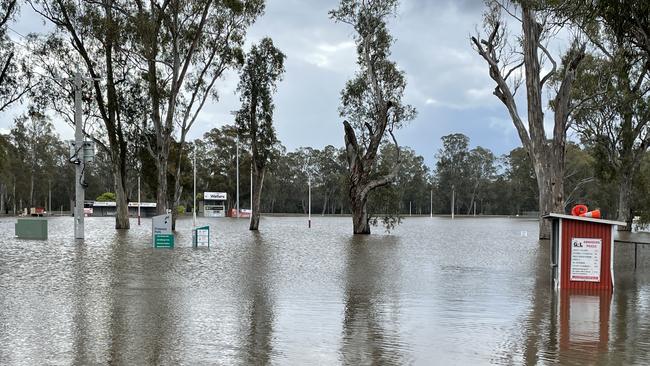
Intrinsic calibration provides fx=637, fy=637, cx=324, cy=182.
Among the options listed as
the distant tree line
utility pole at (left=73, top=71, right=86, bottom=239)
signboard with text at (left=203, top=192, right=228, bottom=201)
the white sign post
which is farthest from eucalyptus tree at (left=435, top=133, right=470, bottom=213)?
the white sign post

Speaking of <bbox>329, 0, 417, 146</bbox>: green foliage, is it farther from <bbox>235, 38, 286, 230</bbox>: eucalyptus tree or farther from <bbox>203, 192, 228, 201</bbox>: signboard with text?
<bbox>203, 192, 228, 201</bbox>: signboard with text

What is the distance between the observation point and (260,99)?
157 feet

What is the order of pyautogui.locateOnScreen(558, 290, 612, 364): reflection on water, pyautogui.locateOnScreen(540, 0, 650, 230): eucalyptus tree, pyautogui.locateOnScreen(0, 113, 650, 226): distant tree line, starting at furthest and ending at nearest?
1. pyautogui.locateOnScreen(0, 113, 650, 226): distant tree line
2. pyautogui.locateOnScreen(540, 0, 650, 230): eucalyptus tree
3. pyautogui.locateOnScreen(558, 290, 612, 364): reflection on water

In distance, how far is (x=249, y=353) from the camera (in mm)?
7129

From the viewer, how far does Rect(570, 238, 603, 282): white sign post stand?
13.0 meters

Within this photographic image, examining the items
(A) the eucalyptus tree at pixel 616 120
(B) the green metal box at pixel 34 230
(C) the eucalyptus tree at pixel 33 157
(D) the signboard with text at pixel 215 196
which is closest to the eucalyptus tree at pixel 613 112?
(A) the eucalyptus tree at pixel 616 120

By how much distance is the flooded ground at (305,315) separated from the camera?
7148 millimetres

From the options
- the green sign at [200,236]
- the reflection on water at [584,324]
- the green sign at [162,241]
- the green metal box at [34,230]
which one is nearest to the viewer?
the reflection on water at [584,324]

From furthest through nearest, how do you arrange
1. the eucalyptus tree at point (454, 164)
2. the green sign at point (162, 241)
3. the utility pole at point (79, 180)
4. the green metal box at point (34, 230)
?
the eucalyptus tree at point (454, 164), the green metal box at point (34, 230), the utility pole at point (79, 180), the green sign at point (162, 241)

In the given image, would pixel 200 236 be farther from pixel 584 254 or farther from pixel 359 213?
pixel 584 254

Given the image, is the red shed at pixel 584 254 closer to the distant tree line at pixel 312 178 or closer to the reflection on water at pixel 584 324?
the reflection on water at pixel 584 324

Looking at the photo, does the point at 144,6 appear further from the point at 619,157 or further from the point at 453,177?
the point at 453,177

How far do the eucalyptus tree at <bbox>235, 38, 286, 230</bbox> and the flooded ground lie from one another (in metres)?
29.2

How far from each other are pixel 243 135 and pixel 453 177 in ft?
283
